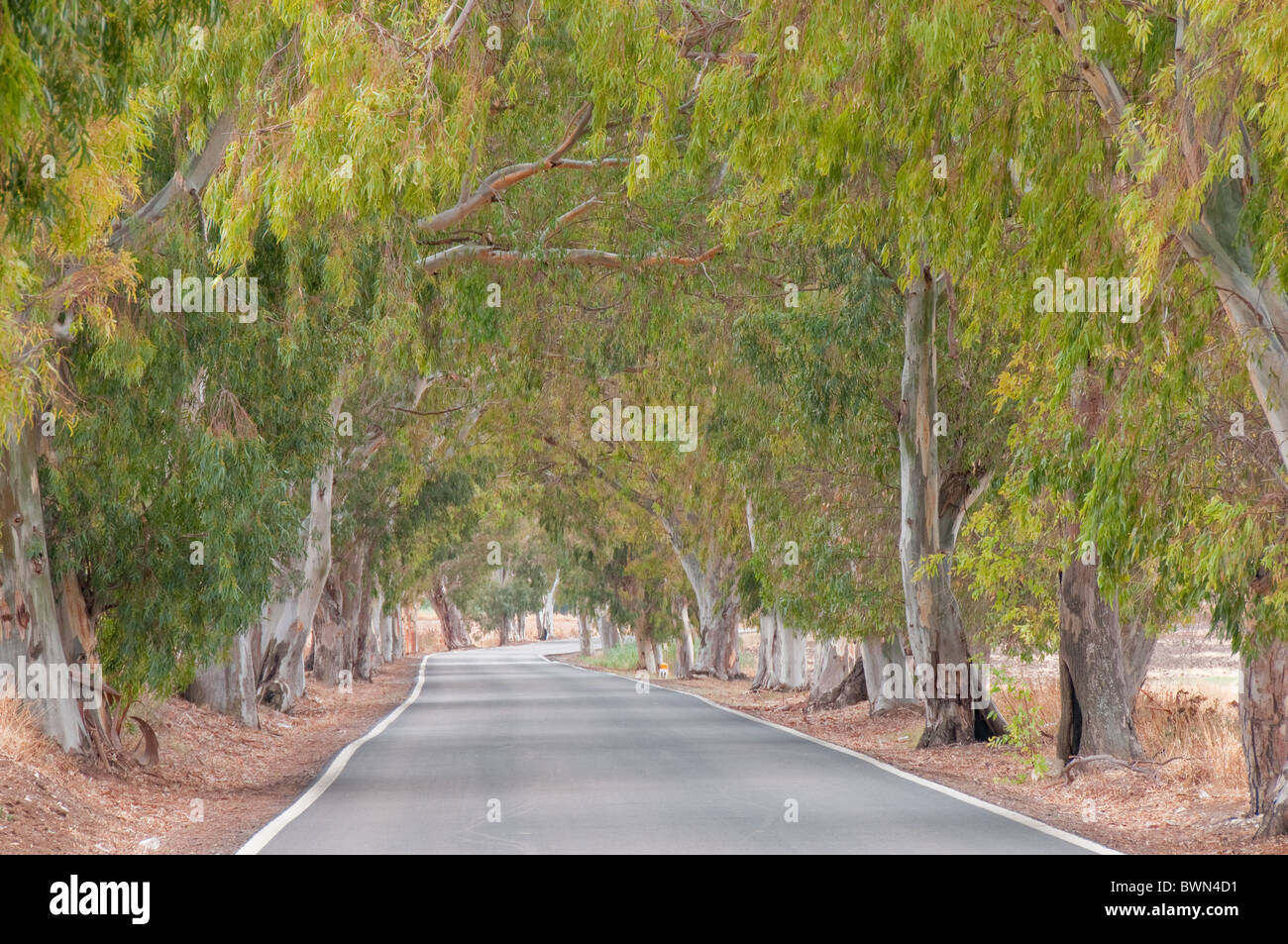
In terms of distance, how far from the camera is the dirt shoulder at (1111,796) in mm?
11273

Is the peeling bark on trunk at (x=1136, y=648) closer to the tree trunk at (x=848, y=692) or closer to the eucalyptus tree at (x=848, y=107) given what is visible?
the eucalyptus tree at (x=848, y=107)

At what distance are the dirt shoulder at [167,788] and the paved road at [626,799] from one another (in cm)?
63

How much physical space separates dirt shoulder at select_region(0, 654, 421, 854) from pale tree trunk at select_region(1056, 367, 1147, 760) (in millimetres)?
8387

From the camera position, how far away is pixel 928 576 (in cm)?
1923

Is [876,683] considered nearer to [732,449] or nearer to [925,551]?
[732,449]

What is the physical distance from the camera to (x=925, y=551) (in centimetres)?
1970

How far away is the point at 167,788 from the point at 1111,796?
956 cm

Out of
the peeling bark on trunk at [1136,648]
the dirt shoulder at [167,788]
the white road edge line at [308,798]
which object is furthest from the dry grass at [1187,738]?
the dirt shoulder at [167,788]

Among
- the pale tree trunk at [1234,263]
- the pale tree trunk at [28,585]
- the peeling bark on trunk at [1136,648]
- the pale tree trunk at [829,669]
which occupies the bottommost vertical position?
the pale tree trunk at [829,669]

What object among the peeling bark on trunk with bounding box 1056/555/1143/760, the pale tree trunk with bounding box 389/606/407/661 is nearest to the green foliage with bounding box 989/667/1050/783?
the peeling bark on trunk with bounding box 1056/555/1143/760

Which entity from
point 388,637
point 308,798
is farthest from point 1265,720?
point 388,637

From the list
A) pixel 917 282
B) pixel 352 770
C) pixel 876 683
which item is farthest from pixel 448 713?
pixel 917 282

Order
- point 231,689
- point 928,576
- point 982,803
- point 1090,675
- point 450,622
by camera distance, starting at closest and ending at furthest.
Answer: point 982,803
point 1090,675
point 928,576
point 231,689
point 450,622

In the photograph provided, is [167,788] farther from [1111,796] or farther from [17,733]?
[1111,796]
